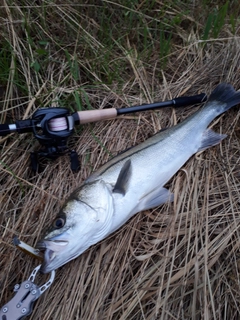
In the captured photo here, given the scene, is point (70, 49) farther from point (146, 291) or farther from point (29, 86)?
point (146, 291)

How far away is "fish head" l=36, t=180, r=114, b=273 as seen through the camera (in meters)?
1.91

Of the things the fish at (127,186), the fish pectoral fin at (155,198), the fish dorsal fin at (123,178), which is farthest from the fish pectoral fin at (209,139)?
the fish dorsal fin at (123,178)

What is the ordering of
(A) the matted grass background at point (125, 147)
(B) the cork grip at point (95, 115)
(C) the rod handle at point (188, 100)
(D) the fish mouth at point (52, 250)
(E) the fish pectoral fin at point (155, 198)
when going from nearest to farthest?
(D) the fish mouth at point (52, 250), (A) the matted grass background at point (125, 147), (E) the fish pectoral fin at point (155, 198), (B) the cork grip at point (95, 115), (C) the rod handle at point (188, 100)

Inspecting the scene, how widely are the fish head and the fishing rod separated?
1.43 ft

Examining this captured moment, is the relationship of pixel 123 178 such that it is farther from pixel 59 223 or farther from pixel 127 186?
pixel 59 223

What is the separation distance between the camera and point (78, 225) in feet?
6.45

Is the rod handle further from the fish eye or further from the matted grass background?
the fish eye

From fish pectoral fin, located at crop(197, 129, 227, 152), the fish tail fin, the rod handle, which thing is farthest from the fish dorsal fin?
the fish tail fin

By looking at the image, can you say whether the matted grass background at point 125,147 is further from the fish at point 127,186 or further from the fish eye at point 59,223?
the fish eye at point 59,223

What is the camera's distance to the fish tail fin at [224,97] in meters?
2.58

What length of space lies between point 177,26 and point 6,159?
205 centimetres

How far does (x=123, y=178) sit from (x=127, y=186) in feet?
0.21

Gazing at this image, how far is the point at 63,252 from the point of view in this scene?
6.27 ft

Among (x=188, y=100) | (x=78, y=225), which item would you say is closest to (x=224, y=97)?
(x=188, y=100)
